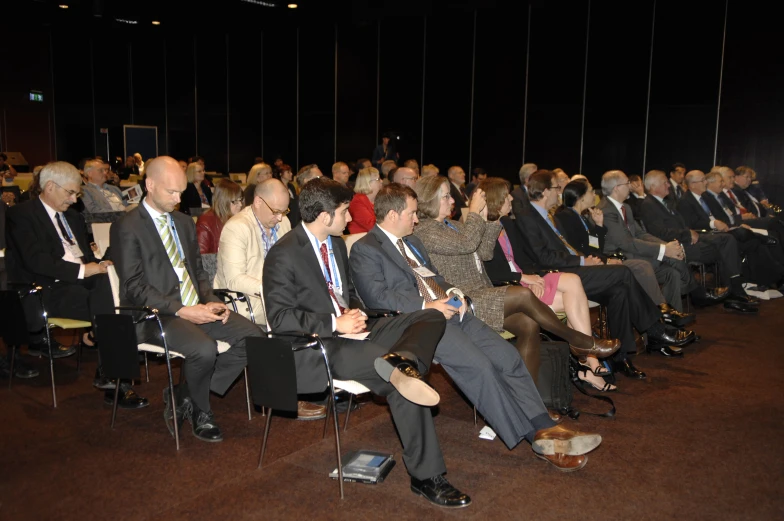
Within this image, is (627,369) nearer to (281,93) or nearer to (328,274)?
(328,274)

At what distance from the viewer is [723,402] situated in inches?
168

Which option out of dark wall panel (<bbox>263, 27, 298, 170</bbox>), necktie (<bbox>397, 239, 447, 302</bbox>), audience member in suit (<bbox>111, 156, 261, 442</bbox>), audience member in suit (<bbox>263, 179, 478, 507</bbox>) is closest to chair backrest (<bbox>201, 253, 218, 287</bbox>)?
audience member in suit (<bbox>111, 156, 261, 442</bbox>)

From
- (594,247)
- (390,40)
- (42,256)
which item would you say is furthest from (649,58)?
(42,256)

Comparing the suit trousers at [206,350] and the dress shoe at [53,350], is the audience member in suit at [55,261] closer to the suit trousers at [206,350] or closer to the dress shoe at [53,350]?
the dress shoe at [53,350]

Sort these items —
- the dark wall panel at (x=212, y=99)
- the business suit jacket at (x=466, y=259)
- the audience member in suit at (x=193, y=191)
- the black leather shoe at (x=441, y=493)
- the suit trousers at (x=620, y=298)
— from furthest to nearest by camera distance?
the dark wall panel at (x=212, y=99) → the audience member in suit at (x=193, y=191) → the suit trousers at (x=620, y=298) → the business suit jacket at (x=466, y=259) → the black leather shoe at (x=441, y=493)

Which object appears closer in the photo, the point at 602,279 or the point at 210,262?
the point at 210,262

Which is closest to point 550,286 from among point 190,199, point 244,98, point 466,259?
point 466,259

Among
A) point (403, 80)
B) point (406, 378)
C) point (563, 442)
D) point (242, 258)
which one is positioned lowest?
point (563, 442)

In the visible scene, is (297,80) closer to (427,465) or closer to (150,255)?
(150,255)

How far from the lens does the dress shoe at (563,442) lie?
316 cm

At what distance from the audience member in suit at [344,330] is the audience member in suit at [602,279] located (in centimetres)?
196

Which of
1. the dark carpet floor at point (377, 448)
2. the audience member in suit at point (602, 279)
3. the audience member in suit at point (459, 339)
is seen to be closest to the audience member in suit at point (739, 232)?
the audience member in suit at point (602, 279)

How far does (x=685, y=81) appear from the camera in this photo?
36.5 ft

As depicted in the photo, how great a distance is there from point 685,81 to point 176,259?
9.92 m
